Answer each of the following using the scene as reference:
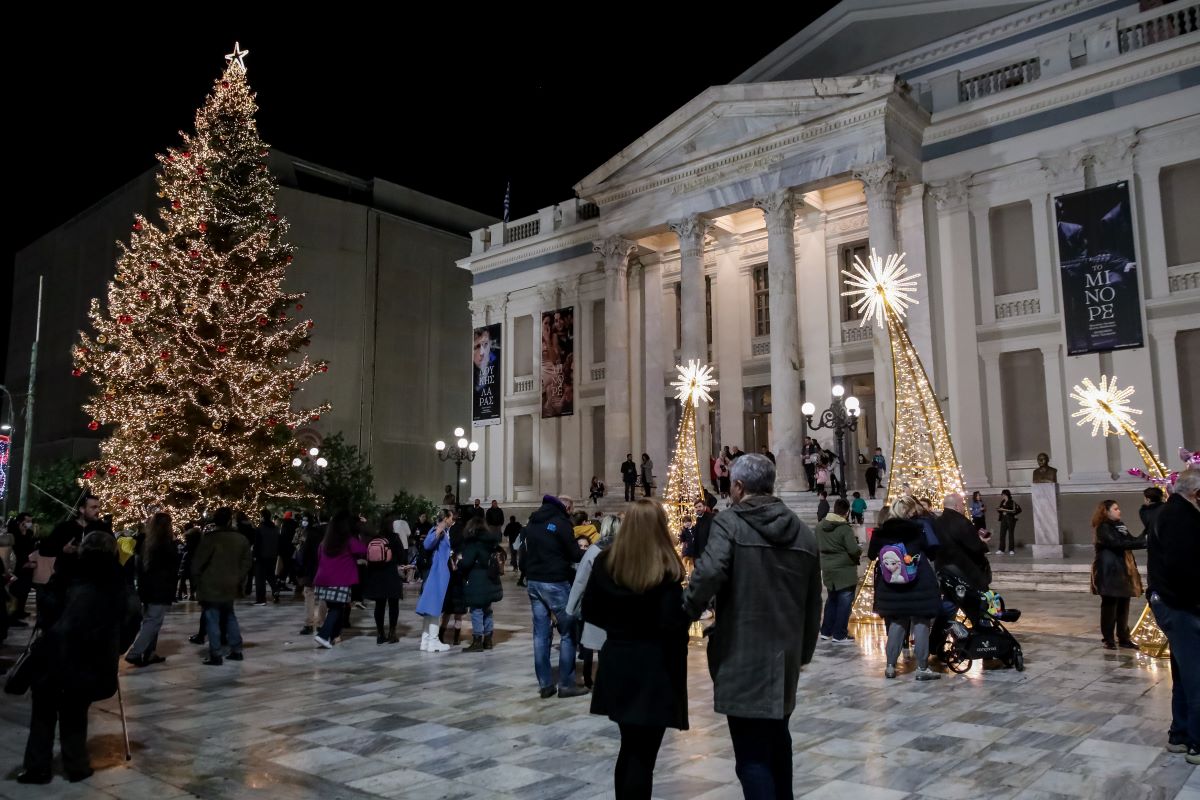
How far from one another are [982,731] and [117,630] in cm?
598

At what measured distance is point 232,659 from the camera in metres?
9.86

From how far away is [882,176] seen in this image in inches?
858

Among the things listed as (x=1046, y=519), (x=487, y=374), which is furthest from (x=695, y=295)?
(x=1046, y=519)

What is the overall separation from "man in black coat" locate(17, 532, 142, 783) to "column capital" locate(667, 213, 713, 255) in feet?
72.7

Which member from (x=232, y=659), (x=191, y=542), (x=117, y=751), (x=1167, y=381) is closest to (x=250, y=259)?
(x=191, y=542)

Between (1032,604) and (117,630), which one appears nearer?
(117,630)

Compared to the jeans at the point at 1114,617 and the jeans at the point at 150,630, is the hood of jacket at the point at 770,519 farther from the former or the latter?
the jeans at the point at 150,630

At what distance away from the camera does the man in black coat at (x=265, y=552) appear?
50.9ft

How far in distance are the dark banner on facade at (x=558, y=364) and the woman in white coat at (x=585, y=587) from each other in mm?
22302

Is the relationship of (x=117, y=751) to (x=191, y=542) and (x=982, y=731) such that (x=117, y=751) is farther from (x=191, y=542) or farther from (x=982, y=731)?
(x=191, y=542)

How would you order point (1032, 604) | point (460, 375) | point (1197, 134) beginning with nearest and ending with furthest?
point (1032, 604) < point (1197, 134) < point (460, 375)

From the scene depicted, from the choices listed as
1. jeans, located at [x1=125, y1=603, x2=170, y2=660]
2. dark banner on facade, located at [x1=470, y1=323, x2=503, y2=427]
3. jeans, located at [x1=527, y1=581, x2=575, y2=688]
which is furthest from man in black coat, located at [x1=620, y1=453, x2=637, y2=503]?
jeans, located at [x1=527, y1=581, x2=575, y2=688]

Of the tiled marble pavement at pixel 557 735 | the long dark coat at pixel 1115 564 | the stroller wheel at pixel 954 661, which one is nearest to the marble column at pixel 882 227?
the tiled marble pavement at pixel 557 735

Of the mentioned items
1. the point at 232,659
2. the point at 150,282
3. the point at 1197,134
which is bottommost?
the point at 232,659
